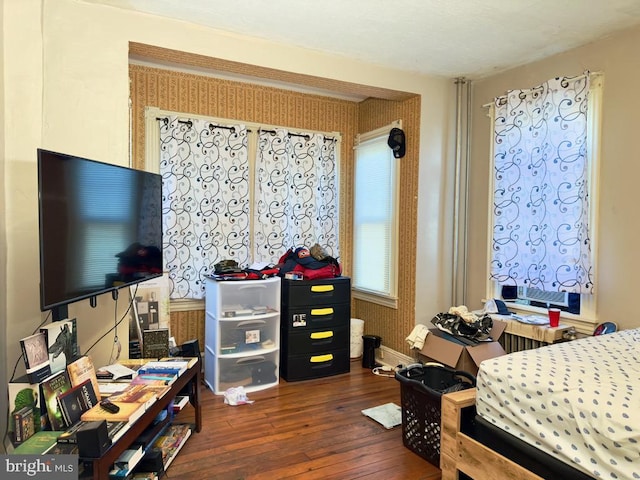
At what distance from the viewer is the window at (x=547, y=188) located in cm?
275

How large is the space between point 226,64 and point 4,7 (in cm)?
125

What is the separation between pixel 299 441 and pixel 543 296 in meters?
2.05

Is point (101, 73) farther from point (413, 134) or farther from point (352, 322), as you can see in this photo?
point (352, 322)

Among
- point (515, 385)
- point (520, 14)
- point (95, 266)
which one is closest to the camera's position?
point (515, 385)

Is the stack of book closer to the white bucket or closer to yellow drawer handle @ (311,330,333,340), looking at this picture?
yellow drawer handle @ (311,330,333,340)

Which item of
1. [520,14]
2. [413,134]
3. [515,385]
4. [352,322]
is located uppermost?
[520,14]

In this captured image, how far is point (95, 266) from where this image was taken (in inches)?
78.0

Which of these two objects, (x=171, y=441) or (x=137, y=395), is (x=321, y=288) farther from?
(x=137, y=395)

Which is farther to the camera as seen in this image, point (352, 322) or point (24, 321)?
point (352, 322)

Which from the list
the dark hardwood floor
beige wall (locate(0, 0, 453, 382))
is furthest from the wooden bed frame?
beige wall (locate(0, 0, 453, 382))

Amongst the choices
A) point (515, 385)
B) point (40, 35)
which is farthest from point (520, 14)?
point (40, 35)

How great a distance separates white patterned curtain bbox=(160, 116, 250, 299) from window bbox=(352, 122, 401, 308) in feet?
3.86

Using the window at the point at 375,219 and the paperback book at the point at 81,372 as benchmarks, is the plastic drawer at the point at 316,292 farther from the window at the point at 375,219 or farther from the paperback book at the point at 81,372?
the paperback book at the point at 81,372

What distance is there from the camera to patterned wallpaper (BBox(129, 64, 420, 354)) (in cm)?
344
